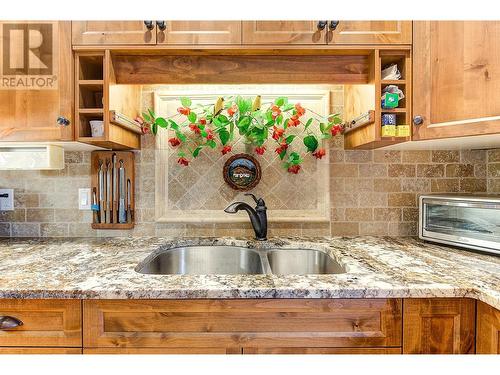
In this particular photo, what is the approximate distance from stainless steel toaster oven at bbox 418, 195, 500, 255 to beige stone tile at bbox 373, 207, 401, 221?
Answer: 6.2 inches

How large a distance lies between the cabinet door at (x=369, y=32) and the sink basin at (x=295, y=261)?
949mm

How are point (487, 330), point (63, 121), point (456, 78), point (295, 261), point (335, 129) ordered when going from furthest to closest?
point (335, 129), point (295, 261), point (63, 121), point (456, 78), point (487, 330)

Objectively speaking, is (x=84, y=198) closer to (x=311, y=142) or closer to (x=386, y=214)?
(x=311, y=142)

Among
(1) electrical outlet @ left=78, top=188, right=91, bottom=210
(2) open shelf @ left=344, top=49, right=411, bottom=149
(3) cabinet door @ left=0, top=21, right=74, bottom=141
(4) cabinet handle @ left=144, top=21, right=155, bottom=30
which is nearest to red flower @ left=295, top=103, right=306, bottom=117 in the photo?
(2) open shelf @ left=344, top=49, right=411, bottom=149

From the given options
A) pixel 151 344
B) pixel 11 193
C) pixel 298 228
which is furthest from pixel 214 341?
pixel 11 193

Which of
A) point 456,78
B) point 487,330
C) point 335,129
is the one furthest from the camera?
point 335,129

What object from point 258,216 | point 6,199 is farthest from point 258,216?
point 6,199

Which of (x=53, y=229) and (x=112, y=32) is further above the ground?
(x=112, y=32)

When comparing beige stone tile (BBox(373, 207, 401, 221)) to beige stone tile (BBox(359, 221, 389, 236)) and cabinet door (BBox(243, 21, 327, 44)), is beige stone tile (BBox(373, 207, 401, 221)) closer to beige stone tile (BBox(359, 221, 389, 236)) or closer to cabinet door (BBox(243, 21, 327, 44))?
beige stone tile (BBox(359, 221, 389, 236))

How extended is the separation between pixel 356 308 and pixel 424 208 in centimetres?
81

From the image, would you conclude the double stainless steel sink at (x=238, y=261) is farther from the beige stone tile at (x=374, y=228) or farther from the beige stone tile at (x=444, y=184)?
the beige stone tile at (x=444, y=184)

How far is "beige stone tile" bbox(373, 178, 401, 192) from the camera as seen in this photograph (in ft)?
5.69

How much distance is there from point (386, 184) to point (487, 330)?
906 mm

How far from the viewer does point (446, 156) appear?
172 cm
